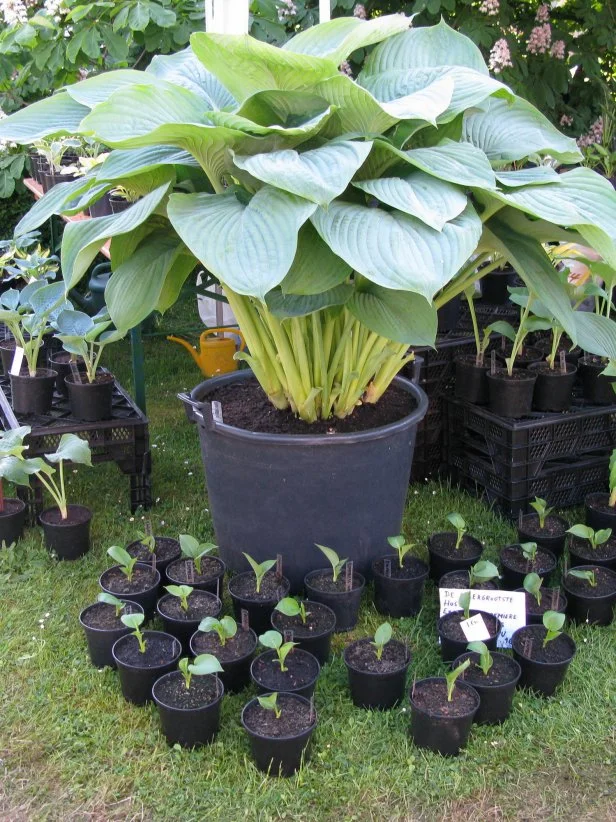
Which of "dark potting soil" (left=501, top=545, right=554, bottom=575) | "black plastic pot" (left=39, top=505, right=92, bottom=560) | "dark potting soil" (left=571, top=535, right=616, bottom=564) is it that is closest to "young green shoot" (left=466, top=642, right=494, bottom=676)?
"dark potting soil" (left=501, top=545, right=554, bottom=575)

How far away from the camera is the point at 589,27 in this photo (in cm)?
357

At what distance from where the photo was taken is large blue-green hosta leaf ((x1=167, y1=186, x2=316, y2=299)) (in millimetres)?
1312

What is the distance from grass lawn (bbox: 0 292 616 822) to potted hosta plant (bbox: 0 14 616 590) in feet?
1.30

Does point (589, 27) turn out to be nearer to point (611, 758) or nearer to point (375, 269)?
point (375, 269)

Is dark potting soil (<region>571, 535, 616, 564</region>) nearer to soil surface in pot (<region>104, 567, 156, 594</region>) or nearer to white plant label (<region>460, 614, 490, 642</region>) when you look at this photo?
white plant label (<region>460, 614, 490, 642</region>)

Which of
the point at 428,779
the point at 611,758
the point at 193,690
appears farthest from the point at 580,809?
the point at 193,690

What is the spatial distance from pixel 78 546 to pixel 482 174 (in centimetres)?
136

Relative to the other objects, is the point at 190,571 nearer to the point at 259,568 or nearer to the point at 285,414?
the point at 259,568

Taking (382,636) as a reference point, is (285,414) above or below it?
above

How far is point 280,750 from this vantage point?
141 cm

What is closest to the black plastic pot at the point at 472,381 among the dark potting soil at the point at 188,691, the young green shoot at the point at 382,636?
the young green shoot at the point at 382,636

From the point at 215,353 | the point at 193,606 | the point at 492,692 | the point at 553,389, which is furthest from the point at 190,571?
the point at 215,353

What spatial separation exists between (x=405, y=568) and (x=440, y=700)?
416mm

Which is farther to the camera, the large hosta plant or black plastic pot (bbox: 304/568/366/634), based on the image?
black plastic pot (bbox: 304/568/366/634)
